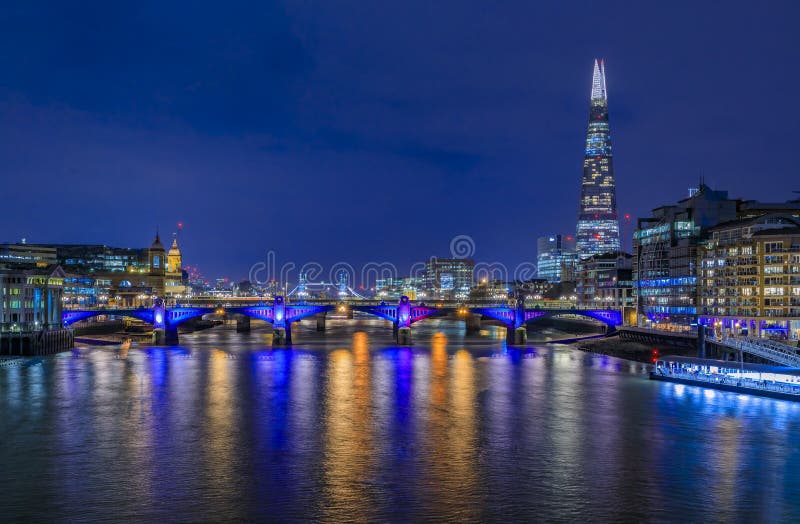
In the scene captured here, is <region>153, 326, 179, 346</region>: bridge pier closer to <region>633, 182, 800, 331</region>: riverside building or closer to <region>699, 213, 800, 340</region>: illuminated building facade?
<region>633, 182, 800, 331</region>: riverside building

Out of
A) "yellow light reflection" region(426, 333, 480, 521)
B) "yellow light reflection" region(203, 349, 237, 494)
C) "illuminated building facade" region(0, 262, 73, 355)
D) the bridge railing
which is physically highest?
"illuminated building facade" region(0, 262, 73, 355)

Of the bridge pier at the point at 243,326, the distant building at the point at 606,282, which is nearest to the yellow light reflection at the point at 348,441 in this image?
the bridge pier at the point at 243,326

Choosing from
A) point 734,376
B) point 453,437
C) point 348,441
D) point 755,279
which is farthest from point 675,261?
point 348,441

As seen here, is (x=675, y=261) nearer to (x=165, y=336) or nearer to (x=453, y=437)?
(x=165, y=336)

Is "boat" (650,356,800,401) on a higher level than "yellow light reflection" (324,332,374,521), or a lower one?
higher

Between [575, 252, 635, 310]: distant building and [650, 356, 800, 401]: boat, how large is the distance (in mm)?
71261

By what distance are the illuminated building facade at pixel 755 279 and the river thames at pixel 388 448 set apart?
2768 centimetres

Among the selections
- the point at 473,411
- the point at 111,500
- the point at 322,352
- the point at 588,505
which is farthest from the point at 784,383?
the point at 322,352

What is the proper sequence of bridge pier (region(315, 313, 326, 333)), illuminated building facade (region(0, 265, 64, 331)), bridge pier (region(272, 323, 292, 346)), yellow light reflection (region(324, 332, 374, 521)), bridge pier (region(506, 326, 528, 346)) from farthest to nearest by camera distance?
bridge pier (region(315, 313, 326, 333)) < bridge pier (region(506, 326, 528, 346)) < bridge pier (region(272, 323, 292, 346)) < illuminated building facade (region(0, 265, 64, 331)) < yellow light reflection (region(324, 332, 374, 521))

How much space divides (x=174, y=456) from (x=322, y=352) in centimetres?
5654

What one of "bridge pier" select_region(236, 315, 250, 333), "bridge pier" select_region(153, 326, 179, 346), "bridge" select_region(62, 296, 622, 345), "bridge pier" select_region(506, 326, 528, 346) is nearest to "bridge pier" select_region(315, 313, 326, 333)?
"bridge pier" select_region(236, 315, 250, 333)

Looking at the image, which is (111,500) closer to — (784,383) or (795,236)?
(784,383)

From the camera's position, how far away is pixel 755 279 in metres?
89.6

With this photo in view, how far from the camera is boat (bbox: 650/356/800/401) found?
5550cm
